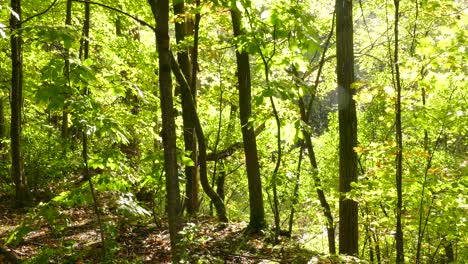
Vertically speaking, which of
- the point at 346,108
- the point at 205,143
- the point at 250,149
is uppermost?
the point at 346,108

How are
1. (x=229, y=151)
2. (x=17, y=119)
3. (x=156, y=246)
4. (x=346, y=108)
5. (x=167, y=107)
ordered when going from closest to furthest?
(x=167, y=107) < (x=156, y=246) < (x=346, y=108) < (x=17, y=119) < (x=229, y=151)

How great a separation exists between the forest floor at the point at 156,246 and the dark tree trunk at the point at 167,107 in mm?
327

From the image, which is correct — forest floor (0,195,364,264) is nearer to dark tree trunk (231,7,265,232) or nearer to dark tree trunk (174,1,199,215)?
dark tree trunk (231,7,265,232)

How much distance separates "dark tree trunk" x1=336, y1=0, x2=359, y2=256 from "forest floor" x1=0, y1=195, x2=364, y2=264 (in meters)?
1.01

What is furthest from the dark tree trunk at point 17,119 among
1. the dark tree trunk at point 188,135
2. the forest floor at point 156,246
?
the dark tree trunk at point 188,135

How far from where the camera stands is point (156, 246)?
17.3 ft

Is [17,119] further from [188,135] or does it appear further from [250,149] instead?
[250,149]

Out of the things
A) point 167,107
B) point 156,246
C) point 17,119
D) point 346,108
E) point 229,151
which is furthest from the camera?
point 229,151

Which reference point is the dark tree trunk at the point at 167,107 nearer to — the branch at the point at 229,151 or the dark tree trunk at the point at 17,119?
the dark tree trunk at the point at 17,119

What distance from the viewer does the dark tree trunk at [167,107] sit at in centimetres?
311

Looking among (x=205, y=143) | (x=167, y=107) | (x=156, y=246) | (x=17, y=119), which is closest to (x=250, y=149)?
(x=205, y=143)

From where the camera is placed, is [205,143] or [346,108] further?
[205,143]

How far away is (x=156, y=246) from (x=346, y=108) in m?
3.41

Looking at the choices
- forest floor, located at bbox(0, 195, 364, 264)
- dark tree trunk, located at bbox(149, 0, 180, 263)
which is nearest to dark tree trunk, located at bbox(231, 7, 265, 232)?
forest floor, located at bbox(0, 195, 364, 264)
